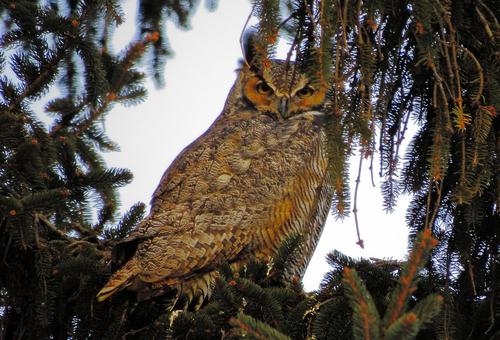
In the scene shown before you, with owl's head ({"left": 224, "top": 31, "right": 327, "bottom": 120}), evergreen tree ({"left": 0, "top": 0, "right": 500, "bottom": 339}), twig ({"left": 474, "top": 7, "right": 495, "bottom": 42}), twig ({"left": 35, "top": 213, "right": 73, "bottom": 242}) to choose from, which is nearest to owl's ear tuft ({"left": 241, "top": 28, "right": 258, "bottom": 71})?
evergreen tree ({"left": 0, "top": 0, "right": 500, "bottom": 339})

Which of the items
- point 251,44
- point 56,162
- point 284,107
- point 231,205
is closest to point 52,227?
point 56,162

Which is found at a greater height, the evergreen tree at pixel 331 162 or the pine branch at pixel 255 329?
the evergreen tree at pixel 331 162

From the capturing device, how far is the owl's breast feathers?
3217mm

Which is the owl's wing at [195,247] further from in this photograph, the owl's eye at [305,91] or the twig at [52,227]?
the owl's eye at [305,91]

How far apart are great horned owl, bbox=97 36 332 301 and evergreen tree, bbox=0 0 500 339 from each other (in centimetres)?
14

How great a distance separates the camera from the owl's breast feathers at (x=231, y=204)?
3217mm

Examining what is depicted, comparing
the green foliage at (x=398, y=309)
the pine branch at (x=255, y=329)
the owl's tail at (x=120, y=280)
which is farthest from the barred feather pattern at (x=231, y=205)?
the green foliage at (x=398, y=309)

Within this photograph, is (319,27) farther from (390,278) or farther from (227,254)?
(227,254)

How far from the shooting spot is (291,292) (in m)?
2.43

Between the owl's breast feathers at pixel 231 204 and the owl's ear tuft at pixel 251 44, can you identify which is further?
the owl's breast feathers at pixel 231 204

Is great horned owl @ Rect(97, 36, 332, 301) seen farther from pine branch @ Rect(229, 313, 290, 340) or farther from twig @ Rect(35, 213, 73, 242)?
pine branch @ Rect(229, 313, 290, 340)

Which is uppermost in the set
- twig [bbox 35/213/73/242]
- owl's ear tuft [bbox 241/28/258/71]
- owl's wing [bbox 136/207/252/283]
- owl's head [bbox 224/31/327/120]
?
owl's head [bbox 224/31/327/120]

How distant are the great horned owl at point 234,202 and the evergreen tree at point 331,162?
5.5 inches

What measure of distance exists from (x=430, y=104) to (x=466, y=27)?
0.35 metres
